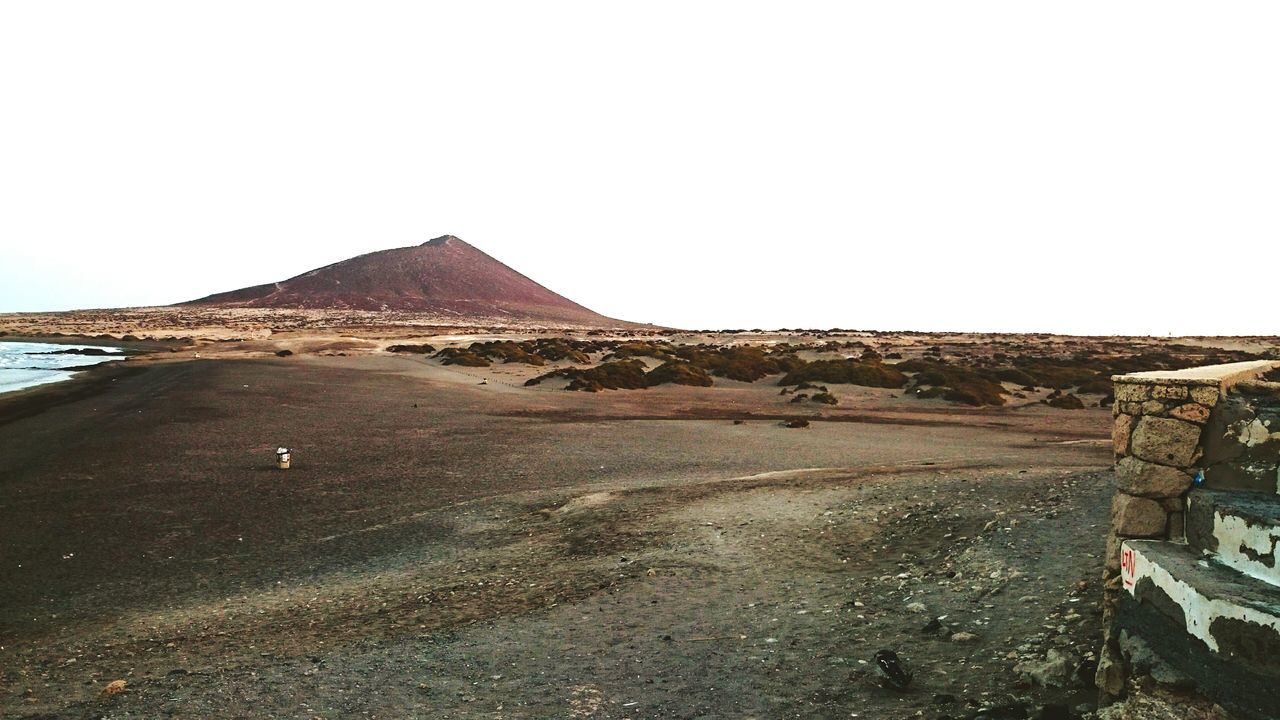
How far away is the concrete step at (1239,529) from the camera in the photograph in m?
4.62

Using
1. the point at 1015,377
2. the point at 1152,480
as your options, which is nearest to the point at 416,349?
the point at 1015,377

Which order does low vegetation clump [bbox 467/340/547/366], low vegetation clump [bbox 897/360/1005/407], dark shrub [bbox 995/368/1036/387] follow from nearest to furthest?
low vegetation clump [bbox 897/360/1005/407], dark shrub [bbox 995/368/1036/387], low vegetation clump [bbox 467/340/547/366]

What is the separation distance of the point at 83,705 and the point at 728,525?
824 centimetres

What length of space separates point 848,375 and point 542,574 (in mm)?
32536

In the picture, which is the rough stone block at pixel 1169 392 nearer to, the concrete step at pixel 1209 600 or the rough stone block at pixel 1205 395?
the rough stone block at pixel 1205 395

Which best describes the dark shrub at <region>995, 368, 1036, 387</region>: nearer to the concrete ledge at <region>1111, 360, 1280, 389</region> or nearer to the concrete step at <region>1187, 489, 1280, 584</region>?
the concrete ledge at <region>1111, 360, 1280, 389</region>

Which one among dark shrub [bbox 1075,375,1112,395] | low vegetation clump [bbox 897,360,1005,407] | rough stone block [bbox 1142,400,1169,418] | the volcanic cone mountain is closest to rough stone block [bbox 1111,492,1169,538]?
rough stone block [bbox 1142,400,1169,418]

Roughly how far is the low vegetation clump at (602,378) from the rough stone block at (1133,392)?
3287cm

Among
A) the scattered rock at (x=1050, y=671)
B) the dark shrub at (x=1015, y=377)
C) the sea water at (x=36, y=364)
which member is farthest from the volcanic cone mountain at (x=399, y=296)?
the scattered rock at (x=1050, y=671)

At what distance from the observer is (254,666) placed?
784 centimetres

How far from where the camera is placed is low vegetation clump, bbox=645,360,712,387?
4203 centimetres

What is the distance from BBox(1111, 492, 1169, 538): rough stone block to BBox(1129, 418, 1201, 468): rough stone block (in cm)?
32

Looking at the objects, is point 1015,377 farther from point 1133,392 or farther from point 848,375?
point 1133,392

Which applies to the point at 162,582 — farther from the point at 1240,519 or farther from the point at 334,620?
the point at 1240,519
